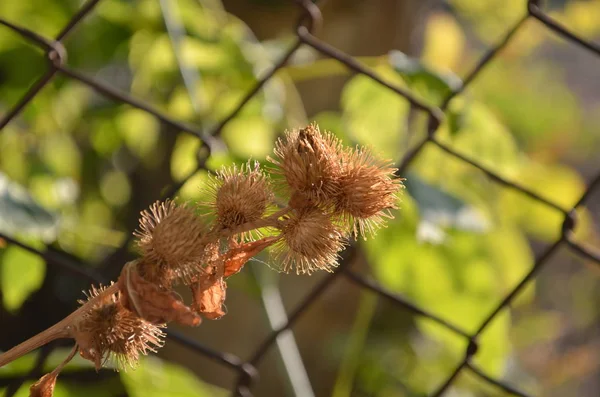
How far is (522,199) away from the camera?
3.44 ft

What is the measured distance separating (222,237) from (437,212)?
0.41 m

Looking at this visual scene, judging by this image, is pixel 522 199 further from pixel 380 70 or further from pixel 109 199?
pixel 109 199

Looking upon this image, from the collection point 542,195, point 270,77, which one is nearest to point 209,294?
point 270,77

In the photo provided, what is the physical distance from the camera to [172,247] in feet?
1.01

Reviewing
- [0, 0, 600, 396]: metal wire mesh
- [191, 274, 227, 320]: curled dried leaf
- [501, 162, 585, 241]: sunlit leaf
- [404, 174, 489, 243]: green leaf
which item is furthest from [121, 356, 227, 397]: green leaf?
[501, 162, 585, 241]: sunlit leaf

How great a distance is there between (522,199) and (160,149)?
617 millimetres

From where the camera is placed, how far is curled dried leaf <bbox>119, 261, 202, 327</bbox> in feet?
0.96

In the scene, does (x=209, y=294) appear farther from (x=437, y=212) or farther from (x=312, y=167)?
(x=437, y=212)

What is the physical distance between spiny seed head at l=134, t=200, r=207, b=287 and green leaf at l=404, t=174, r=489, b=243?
15.8 inches

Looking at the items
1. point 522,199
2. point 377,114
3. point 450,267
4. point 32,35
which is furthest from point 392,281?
point 32,35

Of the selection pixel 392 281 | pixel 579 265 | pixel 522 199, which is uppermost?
pixel 579 265

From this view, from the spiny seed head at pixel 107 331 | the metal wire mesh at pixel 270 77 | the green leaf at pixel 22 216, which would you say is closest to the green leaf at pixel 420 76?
the metal wire mesh at pixel 270 77

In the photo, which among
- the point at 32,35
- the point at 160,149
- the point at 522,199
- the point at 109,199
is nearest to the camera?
the point at 32,35

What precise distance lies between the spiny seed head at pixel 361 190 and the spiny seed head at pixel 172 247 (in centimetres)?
6
